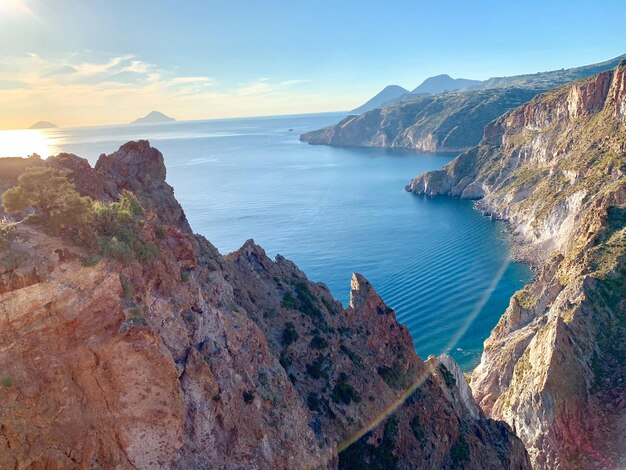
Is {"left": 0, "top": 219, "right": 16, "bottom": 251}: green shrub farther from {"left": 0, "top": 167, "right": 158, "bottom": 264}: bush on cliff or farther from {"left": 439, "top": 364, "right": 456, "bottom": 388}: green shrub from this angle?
{"left": 439, "top": 364, "right": 456, "bottom": 388}: green shrub

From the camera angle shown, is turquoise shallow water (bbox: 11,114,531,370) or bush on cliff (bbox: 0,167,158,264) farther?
turquoise shallow water (bbox: 11,114,531,370)

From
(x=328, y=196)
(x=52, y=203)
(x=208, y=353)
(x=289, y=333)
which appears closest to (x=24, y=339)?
(x=52, y=203)

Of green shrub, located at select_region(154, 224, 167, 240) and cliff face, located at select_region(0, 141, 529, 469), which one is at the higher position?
green shrub, located at select_region(154, 224, 167, 240)

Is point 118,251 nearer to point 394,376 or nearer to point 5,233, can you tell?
point 5,233

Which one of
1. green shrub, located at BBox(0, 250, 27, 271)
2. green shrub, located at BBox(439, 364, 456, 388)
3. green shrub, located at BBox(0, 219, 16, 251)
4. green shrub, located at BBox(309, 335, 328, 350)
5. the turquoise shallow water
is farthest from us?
the turquoise shallow water

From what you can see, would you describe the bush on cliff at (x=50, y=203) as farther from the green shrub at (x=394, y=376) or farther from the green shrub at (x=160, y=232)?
the green shrub at (x=394, y=376)

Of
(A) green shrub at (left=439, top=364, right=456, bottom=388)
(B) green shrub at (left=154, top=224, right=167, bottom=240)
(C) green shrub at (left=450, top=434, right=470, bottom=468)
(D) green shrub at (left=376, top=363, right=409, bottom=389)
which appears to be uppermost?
(B) green shrub at (left=154, top=224, right=167, bottom=240)

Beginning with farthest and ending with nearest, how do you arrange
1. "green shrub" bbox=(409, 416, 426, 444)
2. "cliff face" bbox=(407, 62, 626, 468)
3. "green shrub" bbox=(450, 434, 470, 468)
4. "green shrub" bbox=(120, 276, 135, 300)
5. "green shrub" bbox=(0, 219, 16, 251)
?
"cliff face" bbox=(407, 62, 626, 468) → "green shrub" bbox=(450, 434, 470, 468) → "green shrub" bbox=(409, 416, 426, 444) → "green shrub" bbox=(120, 276, 135, 300) → "green shrub" bbox=(0, 219, 16, 251)

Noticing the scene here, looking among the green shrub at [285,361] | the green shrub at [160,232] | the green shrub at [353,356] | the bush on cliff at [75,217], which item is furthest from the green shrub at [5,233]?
the green shrub at [353,356]

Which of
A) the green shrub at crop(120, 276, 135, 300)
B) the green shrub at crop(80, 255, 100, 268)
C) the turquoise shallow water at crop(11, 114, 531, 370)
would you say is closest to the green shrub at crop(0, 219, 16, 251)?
the green shrub at crop(80, 255, 100, 268)

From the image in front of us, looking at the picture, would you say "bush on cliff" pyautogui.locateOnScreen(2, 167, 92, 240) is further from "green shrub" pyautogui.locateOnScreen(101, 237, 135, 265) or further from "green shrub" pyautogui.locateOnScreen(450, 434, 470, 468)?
"green shrub" pyautogui.locateOnScreen(450, 434, 470, 468)
